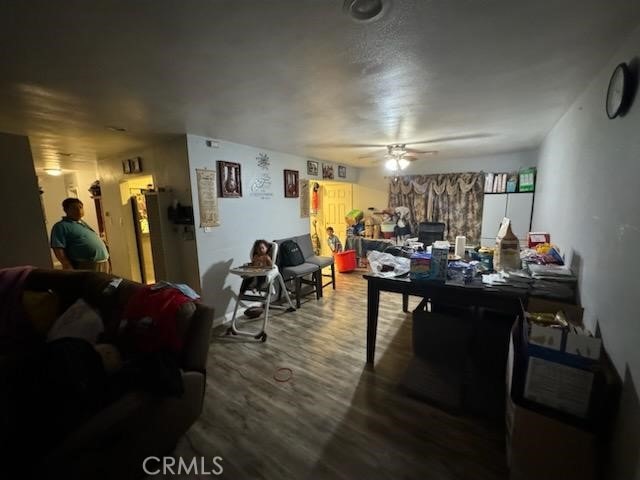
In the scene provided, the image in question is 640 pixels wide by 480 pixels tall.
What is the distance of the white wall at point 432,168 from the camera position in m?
4.53

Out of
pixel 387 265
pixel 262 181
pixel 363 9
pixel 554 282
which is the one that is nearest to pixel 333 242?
pixel 262 181

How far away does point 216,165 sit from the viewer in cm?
310

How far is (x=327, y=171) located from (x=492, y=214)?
2.94 m

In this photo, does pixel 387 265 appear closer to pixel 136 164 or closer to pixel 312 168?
pixel 312 168

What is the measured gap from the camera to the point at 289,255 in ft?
12.0

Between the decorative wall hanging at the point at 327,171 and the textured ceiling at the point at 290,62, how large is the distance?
2.39 metres

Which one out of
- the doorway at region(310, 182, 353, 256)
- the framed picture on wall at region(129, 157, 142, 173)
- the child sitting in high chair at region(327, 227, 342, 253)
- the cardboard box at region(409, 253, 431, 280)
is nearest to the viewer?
the cardboard box at region(409, 253, 431, 280)

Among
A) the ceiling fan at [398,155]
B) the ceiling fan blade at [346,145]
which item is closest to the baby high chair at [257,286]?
the ceiling fan blade at [346,145]

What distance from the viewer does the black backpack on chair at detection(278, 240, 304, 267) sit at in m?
3.67

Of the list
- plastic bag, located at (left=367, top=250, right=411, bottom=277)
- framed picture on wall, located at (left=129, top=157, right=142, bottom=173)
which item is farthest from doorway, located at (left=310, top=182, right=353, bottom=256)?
plastic bag, located at (left=367, top=250, right=411, bottom=277)

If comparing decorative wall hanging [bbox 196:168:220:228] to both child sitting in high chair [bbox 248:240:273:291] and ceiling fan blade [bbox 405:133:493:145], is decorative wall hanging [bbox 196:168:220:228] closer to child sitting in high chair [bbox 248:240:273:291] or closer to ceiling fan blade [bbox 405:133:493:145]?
child sitting in high chair [bbox 248:240:273:291]

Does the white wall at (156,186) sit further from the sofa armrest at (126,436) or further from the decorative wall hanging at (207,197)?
the sofa armrest at (126,436)

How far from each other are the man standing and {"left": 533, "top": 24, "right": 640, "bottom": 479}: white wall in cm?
422

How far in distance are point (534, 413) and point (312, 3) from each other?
198 cm
